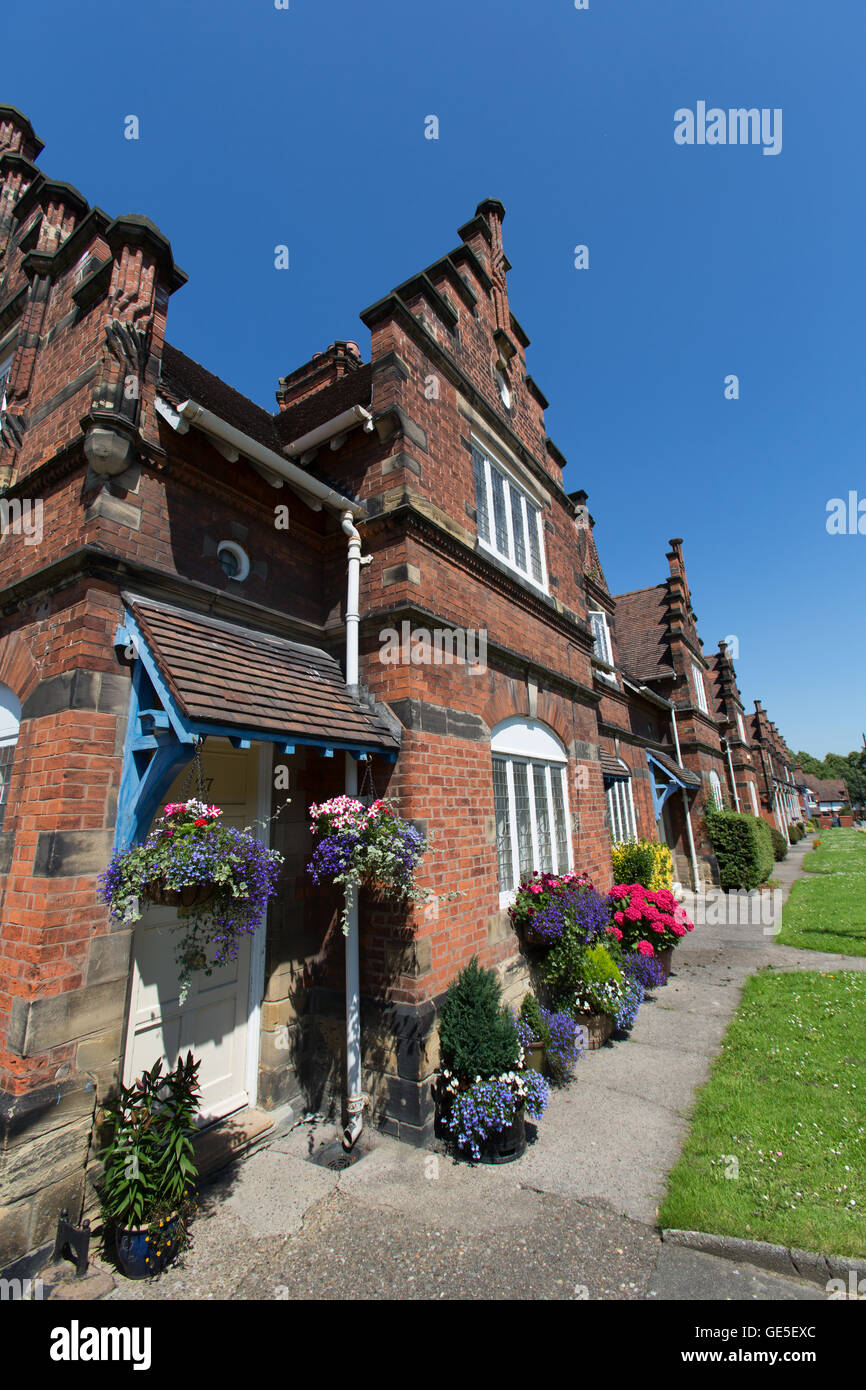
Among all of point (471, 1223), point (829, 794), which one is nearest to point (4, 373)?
point (471, 1223)

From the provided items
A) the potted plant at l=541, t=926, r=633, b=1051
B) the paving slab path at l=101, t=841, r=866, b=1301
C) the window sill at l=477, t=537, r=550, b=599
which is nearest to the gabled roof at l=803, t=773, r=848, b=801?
the window sill at l=477, t=537, r=550, b=599

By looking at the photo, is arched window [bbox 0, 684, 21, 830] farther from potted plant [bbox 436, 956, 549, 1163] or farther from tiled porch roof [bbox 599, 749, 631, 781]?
tiled porch roof [bbox 599, 749, 631, 781]

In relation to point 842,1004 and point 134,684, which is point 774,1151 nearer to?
point 842,1004

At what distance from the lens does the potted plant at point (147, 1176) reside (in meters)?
3.42

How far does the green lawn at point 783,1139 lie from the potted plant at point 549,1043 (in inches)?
50.3

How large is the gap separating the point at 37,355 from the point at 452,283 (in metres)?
5.35

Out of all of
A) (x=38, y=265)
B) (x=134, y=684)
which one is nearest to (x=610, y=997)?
(x=134, y=684)

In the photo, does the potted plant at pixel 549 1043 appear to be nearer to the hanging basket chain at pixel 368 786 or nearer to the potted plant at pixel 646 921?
the hanging basket chain at pixel 368 786

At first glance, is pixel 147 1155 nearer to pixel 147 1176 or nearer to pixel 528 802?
pixel 147 1176

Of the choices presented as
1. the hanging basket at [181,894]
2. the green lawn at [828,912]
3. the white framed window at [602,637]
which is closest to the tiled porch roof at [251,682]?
the hanging basket at [181,894]

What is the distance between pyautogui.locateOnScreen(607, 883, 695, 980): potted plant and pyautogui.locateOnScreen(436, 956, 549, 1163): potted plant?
4.33m

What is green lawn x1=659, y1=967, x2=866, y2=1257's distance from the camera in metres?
3.73

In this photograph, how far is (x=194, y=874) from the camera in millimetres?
3543

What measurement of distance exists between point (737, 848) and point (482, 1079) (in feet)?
57.8
